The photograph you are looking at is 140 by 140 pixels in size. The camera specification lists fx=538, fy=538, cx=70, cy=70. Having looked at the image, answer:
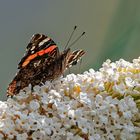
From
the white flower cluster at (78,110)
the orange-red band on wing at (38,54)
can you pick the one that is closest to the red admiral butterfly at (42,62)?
the orange-red band on wing at (38,54)

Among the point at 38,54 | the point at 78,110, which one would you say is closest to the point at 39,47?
the point at 38,54

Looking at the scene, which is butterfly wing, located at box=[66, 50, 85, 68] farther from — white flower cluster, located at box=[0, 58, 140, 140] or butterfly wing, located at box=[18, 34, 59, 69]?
white flower cluster, located at box=[0, 58, 140, 140]

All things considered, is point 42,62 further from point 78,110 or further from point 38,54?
point 78,110

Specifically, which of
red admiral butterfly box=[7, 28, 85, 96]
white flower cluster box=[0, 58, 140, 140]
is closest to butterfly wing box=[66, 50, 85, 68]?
red admiral butterfly box=[7, 28, 85, 96]

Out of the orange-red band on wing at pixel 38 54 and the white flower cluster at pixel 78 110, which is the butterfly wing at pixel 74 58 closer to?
the orange-red band on wing at pixel 38 54

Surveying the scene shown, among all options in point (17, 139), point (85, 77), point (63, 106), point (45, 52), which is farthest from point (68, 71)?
point (17, 139)
